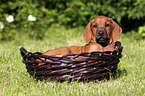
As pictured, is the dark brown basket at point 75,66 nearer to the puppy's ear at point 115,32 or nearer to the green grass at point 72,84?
the green grass at point 72,84

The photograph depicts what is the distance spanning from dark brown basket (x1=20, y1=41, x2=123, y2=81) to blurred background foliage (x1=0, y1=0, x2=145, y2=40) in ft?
14.1

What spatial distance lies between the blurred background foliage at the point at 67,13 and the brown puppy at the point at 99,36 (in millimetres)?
3740

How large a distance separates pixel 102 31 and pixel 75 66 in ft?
2.36

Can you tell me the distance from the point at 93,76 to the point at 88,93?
0.83ft

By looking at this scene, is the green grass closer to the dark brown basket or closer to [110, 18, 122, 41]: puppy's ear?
the dark brown basket

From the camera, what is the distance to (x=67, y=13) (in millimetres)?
7969

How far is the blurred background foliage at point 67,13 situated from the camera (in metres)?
7.02

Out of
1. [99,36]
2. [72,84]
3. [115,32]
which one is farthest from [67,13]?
[72,84]

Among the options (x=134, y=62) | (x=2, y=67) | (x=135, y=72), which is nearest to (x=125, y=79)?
(x=135, y=72)

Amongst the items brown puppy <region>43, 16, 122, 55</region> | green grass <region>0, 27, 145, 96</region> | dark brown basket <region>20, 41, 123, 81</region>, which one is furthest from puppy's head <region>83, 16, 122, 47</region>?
green grass <region>0, 27, 145, 96</region>

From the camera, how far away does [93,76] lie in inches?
110

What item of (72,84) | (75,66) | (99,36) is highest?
(99,36)

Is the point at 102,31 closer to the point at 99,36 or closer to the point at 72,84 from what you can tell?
the point at 99,36

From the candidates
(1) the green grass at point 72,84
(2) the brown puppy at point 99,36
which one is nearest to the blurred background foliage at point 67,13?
(1) the green grass at point 72,84
